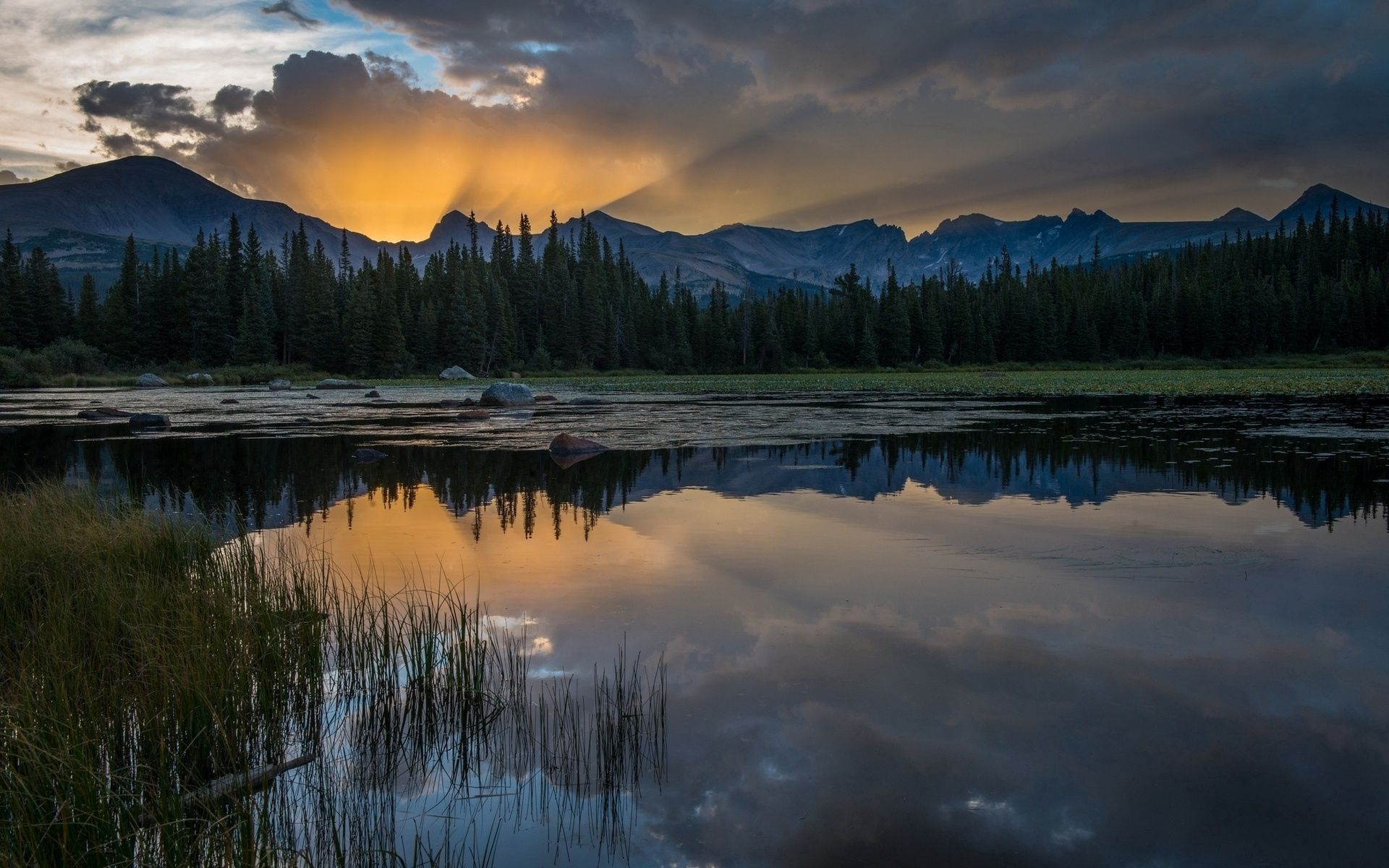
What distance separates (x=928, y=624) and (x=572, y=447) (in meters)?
15.8

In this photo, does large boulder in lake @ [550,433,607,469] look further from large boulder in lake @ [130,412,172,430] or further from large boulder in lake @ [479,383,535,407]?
large boulder in lake @ [479,383,535,407]

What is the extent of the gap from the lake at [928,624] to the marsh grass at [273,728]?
0.22m

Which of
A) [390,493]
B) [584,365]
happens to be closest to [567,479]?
[390,493]

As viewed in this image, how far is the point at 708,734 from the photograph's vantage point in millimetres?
6156

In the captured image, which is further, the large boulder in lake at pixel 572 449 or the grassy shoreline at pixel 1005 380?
the grassy shoreline at pixel 1005 380

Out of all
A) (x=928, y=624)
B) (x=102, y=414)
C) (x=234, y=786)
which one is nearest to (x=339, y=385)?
(x=102, y=414)

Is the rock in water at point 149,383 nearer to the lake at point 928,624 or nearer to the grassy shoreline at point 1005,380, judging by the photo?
the grassy shoreline at point 1005,380

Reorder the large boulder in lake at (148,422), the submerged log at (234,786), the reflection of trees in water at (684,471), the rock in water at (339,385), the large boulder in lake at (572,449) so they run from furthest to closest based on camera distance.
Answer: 1. the rock in water at (339,385)
2. the large boulder in lake at (148,422)
3. the large boulder in lake at (572,449)
4. the reflection of trees in water at (684,471)
5. the submerged log at (234,786)

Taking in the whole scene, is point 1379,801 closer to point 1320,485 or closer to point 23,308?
point 1320,485

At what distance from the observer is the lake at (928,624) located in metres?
5.04

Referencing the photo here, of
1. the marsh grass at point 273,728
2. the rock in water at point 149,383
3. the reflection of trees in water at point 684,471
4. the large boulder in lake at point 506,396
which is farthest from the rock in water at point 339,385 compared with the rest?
the marsh grass at point 273,728

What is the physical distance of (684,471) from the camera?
2077cm

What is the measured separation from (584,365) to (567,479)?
94879 mm

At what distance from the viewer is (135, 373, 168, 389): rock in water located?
7525 centimetres
